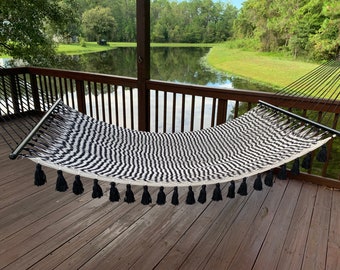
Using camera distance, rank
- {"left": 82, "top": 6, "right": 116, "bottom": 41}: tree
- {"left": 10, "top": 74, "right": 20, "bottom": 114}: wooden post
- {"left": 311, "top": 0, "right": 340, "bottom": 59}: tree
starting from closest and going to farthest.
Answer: {"left": 10, "top": 74, "right": 20, "bottom": 114}: wooden post → {"left": 82, "top": 6, "right": 116, "bottom": 41}: tree → {"left": 311, "top": 0, "right": 340, "bottom": 59}: tree

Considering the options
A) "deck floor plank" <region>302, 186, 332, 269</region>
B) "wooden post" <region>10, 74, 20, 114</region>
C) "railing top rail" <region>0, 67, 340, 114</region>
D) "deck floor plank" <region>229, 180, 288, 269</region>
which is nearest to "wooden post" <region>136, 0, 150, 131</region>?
"railing top rail" <region>0, 67, 340, 114</region>

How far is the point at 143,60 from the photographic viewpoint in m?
3.09

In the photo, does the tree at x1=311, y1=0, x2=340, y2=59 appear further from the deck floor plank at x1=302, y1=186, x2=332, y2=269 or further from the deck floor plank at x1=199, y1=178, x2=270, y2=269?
the deck floor plank at x1=199, y1=178, x2=270, y2=269

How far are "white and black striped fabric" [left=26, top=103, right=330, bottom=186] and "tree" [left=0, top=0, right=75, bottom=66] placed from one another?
6.88 meters

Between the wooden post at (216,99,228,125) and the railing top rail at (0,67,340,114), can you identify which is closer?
the railing top rail at (0,67,340,114)

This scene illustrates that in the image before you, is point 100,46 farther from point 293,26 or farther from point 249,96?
point 293,26

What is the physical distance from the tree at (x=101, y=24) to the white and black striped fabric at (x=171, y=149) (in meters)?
4.06

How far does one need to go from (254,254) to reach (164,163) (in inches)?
34.1

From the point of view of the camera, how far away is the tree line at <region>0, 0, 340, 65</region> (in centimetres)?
540

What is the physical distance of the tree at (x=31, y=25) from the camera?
7246 millimetres

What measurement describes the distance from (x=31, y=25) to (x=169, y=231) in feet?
25.9

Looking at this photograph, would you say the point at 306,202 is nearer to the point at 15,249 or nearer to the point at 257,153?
the point at 257,153

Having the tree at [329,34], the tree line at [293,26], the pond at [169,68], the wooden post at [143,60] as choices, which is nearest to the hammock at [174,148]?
the wooden post at [143,60]

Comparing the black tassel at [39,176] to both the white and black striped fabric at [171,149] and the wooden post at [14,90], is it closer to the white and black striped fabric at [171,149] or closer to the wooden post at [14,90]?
the white and black striped fabric at [171,149]
